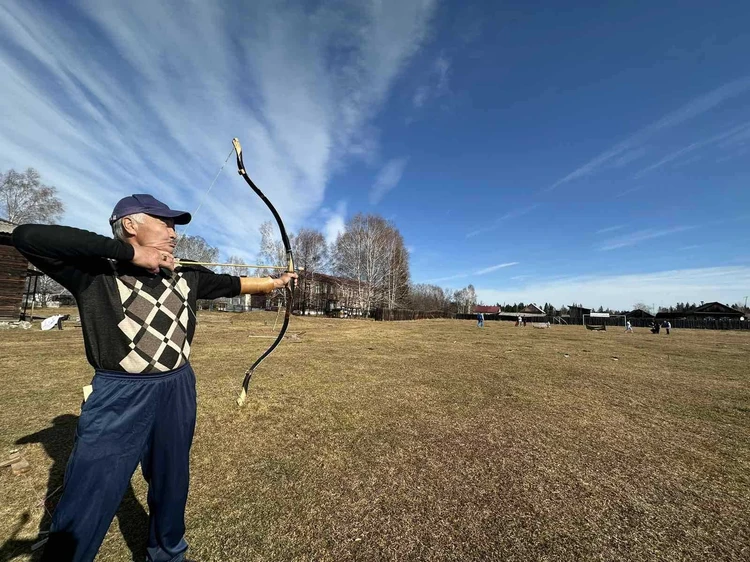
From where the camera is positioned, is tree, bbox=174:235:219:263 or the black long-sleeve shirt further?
tree, bbox=174:235:219:263

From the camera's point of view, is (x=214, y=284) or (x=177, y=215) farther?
(x=214, y=284)

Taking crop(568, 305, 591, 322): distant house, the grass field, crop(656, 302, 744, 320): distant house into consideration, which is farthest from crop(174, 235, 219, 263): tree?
crop(656, 302, 744, 320): distant house

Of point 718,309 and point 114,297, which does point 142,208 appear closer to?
point 114,297

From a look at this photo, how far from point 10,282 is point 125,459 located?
23.3m

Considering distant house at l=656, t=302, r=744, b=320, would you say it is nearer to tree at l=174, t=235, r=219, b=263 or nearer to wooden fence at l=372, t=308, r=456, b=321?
wooden fence at l=372, t=308, r=456, b=321

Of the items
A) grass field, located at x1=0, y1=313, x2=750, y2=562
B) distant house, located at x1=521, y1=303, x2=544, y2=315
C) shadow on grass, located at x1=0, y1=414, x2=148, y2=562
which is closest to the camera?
shadow on grass, located at x1=0, y1=414, x2=148, y2=562

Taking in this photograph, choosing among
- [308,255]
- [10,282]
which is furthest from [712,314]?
[10,282]

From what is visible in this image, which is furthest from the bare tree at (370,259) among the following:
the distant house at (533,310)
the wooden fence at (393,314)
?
the distant house at (533,310)

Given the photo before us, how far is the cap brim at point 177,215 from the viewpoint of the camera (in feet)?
6.80

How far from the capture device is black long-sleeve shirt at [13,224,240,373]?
1717mm

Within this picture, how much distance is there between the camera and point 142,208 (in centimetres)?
205

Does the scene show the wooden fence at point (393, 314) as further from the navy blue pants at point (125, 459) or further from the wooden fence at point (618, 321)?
the navy blue pants at point (125, 459)

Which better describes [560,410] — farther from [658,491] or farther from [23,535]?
[23,535]

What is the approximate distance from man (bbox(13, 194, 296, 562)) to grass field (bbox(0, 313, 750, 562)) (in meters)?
1.01
